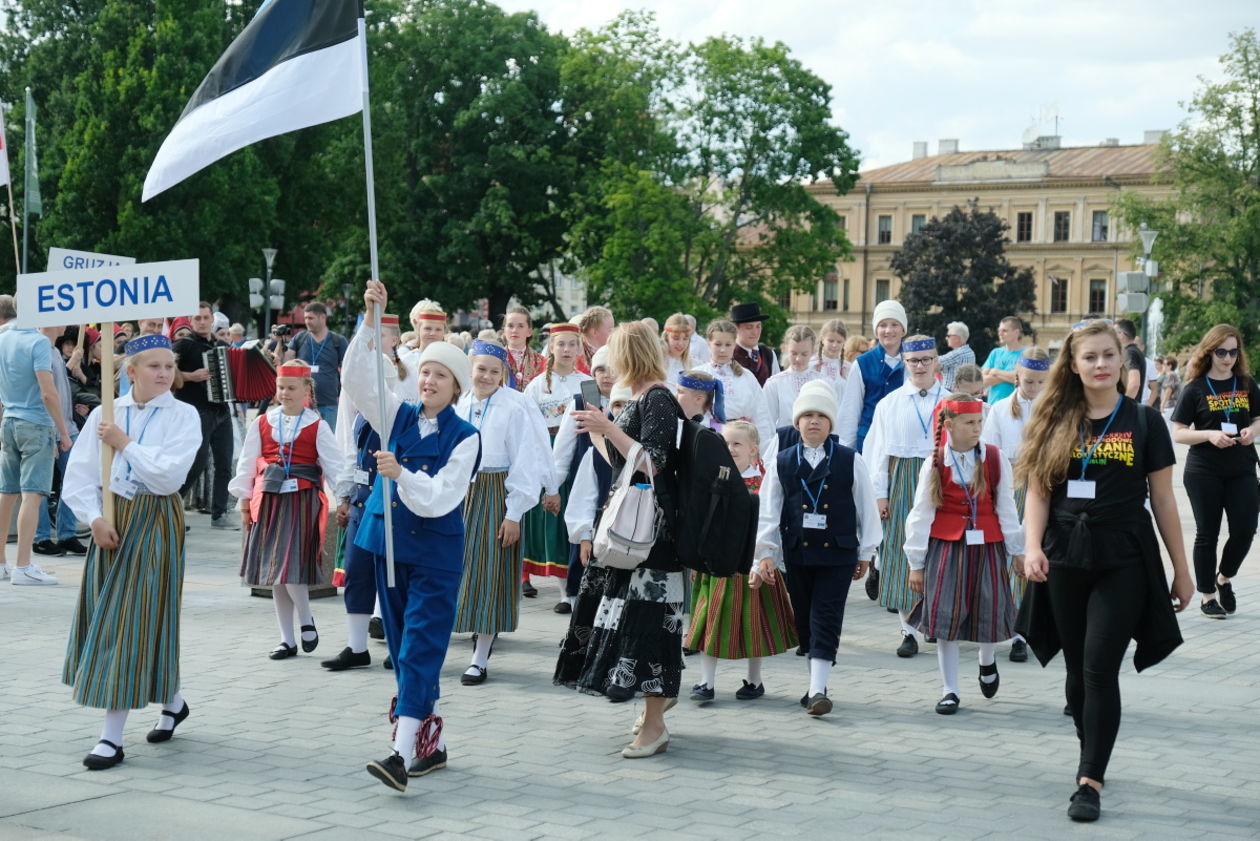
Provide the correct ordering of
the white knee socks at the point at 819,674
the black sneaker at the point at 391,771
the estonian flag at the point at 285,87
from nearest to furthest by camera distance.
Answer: the black sneaker at the point at 391,771 → the estonian flag at the point at 285,87 → the white knee socks at the point at 819,674

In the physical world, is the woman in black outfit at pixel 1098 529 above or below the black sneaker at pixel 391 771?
above

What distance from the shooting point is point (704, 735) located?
6996 mm

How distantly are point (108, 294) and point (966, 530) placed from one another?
4241 mm

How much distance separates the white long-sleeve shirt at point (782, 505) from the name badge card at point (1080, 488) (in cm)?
192

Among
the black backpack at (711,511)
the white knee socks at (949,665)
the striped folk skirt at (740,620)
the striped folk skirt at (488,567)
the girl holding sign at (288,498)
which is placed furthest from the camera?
the girl holding sign at (288,498)

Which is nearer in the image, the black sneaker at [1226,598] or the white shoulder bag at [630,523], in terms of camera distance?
the white shoulder bag at [630,523]

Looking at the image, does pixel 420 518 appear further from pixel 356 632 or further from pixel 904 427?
pixel 904 427

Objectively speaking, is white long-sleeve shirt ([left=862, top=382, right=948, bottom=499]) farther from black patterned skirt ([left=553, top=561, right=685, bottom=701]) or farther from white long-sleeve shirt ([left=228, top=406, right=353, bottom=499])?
black patterned skirt ([left=553, top=561, right=685, bottom=701])

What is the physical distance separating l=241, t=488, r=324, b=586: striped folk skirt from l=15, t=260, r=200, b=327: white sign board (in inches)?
94.7

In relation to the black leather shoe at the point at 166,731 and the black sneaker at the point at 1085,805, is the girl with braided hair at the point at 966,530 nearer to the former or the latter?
the black sneaker at the point at 1085,805

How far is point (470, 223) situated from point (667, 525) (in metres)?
43.6

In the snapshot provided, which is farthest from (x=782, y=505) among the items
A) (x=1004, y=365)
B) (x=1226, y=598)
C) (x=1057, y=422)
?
(x=1004, y=365)

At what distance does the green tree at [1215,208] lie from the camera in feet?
204

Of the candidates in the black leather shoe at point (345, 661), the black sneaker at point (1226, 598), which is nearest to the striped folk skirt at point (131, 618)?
the black leather shoe at point (345, 661)
